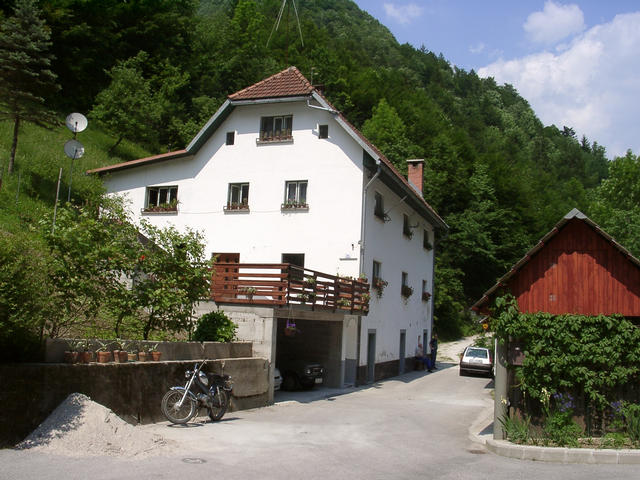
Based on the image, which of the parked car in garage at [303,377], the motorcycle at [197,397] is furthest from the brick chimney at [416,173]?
the motorcycle at [197,397]

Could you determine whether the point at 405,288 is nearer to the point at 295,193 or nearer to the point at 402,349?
the point at 402,349

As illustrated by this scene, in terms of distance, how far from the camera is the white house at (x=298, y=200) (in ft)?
72.8

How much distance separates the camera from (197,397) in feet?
39.8

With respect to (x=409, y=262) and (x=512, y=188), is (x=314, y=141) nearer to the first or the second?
(x=409, y=262)

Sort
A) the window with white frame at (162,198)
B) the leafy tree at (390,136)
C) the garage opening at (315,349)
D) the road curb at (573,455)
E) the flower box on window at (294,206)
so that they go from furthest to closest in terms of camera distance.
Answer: the leafy tree at (390,136) → the window with white frame at (162,198) → the flower box on window at (294,206) → the garage opening at (315,349) → the road curb at (573,455)

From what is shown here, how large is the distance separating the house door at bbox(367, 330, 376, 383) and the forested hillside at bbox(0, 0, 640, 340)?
14.2 metres

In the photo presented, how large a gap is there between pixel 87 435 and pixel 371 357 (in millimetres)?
16493

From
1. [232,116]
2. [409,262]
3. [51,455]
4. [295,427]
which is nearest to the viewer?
[51,455]

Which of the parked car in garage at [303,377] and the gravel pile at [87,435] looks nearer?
the gravel pile at [87,435]

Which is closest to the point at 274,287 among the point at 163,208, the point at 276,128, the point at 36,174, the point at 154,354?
the point at 154,354

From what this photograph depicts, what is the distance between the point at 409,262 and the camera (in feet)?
95.6

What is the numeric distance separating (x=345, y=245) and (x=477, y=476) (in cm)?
1393

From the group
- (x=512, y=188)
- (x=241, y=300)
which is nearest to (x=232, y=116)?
(x=241, y=300)

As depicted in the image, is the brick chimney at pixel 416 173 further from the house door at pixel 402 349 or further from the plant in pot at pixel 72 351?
the plant in pot at pixel 72 351
